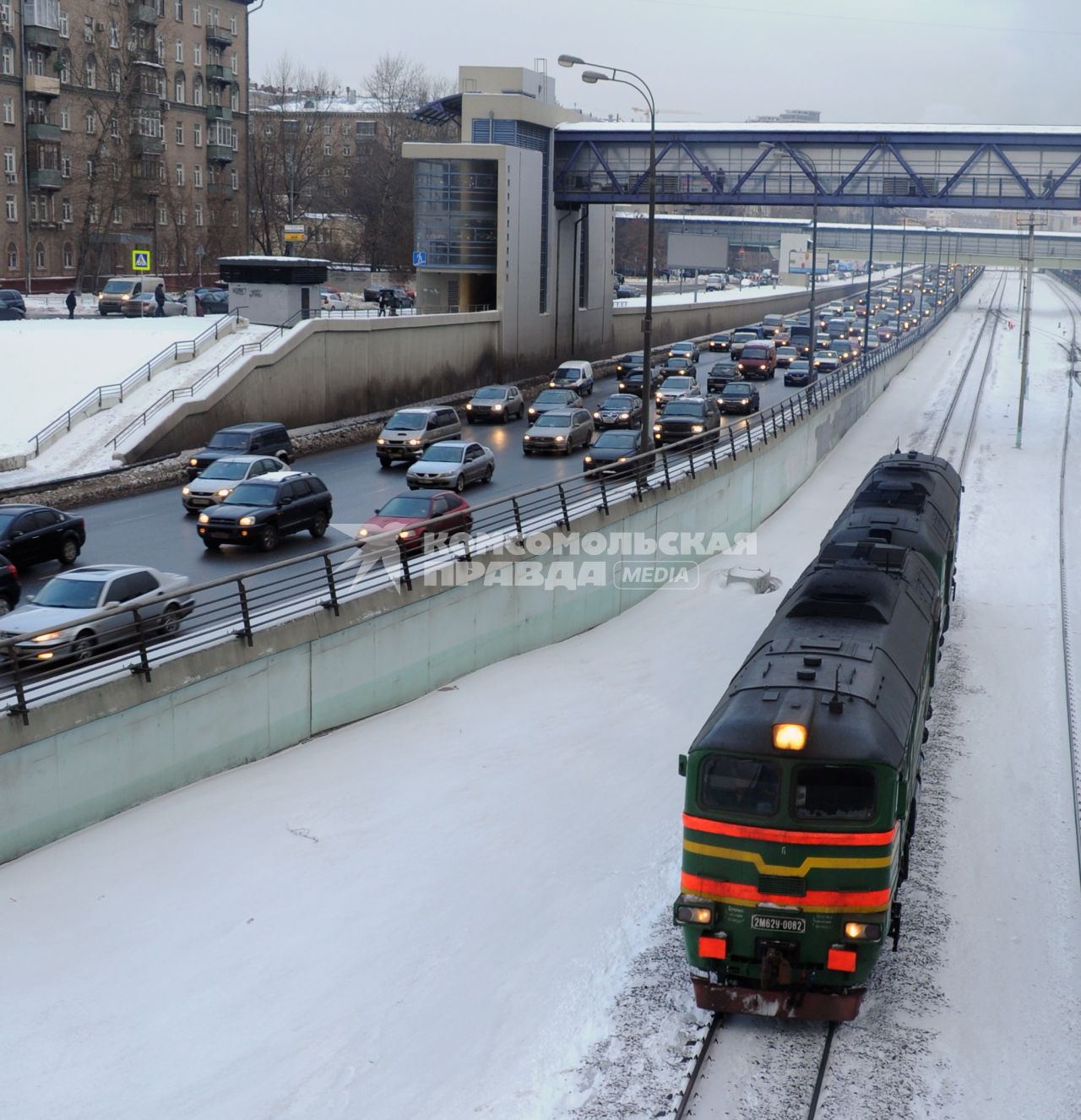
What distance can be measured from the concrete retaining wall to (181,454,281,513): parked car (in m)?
9.73

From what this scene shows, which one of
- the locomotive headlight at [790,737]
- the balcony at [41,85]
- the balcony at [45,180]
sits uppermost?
the balcony at [41,85]

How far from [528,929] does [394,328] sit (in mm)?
38811

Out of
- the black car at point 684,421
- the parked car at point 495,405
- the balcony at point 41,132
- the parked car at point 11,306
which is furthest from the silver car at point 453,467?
the balcony at point 41,132

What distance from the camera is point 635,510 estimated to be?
2727cm

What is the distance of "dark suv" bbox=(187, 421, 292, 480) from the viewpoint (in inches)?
1383

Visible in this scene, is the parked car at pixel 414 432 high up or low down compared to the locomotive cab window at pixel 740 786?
down

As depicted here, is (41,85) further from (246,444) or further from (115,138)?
(246,444)

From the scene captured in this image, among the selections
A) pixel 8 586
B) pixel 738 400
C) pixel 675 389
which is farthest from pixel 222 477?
pixel 675 389

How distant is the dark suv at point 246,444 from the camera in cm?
3512

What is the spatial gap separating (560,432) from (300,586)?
962 inches

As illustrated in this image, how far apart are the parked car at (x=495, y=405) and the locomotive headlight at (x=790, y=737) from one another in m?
39.7

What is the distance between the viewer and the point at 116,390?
41.0m

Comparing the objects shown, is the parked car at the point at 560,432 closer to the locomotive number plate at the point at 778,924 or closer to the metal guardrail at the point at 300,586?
the metal guardrail at the point at 300,586

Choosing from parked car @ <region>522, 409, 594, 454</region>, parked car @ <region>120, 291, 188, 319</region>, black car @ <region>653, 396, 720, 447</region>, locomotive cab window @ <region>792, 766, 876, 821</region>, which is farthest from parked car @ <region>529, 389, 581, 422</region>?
locomotive cab window @ <region>792, 766, 876, 821</region>
